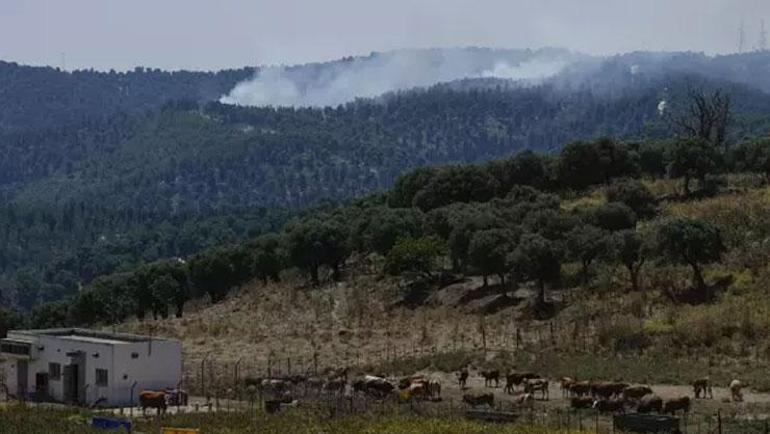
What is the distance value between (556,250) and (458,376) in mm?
15543

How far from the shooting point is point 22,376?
58344 mm

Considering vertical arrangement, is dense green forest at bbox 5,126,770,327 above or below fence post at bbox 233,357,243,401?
above

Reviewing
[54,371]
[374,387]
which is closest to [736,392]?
[374,387]

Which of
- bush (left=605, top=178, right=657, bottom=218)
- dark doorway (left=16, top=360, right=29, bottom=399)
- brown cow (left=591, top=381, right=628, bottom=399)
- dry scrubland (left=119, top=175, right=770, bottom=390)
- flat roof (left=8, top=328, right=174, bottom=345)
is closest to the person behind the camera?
brown cow (left=591, top=381, right=628, bottom=399)

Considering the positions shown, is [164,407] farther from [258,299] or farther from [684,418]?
[258,299]

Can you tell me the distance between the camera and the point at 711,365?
51.2 metres

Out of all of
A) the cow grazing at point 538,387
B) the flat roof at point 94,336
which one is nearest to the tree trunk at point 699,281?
the cow grazing at point 538,387

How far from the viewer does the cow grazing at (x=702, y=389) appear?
4488cm

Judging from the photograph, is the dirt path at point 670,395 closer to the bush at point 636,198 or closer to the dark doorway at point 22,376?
the dark doorway at point 22,376

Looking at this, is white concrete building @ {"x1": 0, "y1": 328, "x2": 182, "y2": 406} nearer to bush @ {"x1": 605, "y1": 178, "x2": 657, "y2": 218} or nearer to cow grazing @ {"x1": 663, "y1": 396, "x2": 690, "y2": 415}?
cow grazing @ {"x1": 663, "y1": 396, "x2": 690, "y2": 415}

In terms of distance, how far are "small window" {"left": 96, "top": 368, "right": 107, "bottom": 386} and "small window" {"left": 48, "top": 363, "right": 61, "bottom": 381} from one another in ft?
11.2

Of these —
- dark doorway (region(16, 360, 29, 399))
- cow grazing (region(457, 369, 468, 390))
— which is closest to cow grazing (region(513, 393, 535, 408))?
cow grazing (region(457, 369, 468, 390))

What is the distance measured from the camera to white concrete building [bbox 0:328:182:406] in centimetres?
5325

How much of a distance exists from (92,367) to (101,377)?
0.72 metres
